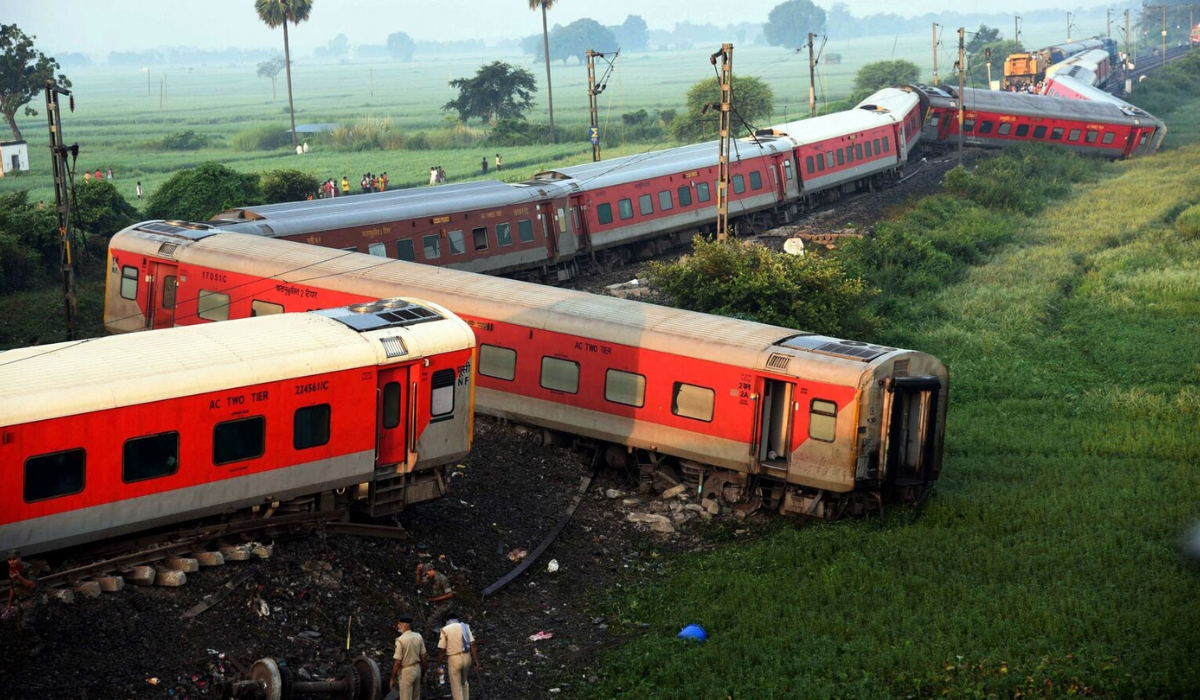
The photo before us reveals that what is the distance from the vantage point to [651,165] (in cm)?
4012

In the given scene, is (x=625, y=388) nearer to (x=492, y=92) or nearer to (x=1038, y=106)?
(x=1038, y=106)

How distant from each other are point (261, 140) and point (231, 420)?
331 feet

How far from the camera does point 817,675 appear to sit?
45.1 feet


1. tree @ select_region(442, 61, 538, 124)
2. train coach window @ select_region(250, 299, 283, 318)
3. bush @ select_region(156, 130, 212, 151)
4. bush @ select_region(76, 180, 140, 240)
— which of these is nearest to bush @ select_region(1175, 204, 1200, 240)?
train coach window @ select_region(250, 299, 283, 318)

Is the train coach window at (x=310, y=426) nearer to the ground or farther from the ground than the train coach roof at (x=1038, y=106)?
nearer to the ground

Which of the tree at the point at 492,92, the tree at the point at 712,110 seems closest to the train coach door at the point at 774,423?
the tree at the point at 712,110

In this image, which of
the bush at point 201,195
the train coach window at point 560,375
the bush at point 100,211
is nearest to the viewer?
the train coach window at point 560,375

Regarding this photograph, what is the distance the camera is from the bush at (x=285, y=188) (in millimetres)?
45156

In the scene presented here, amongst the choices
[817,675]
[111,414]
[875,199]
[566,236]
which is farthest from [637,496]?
[875,199]

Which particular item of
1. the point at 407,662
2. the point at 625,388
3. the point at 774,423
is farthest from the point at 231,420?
the point at 774,423

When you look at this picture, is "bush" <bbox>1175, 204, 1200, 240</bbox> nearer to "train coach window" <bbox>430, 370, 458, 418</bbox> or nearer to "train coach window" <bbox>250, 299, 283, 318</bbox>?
"train coach window" <bbox>250, 299, 283, 318</bbox>

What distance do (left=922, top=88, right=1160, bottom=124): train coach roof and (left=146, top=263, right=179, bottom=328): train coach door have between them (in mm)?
47169

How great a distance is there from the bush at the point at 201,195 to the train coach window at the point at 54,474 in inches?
1161

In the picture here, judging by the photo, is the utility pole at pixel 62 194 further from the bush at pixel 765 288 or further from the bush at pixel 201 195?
the bush at pixel 201 195
